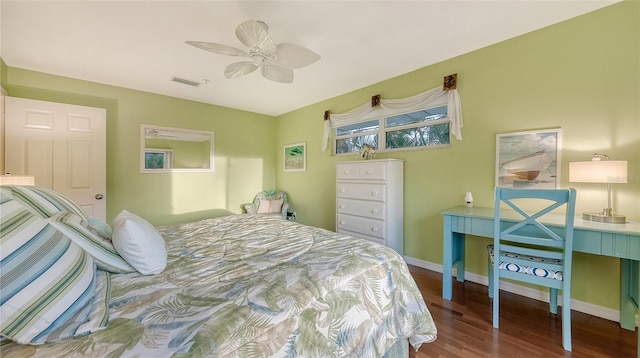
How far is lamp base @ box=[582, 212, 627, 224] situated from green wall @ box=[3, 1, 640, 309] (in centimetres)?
20

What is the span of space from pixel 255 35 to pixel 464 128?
2322 mm

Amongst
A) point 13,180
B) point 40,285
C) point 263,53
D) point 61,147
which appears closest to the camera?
point 40,285

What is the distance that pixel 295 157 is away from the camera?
4.68m

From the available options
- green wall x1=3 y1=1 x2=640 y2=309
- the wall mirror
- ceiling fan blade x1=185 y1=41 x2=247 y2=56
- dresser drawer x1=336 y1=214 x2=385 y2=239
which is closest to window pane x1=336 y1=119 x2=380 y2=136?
green wall x1=3 y1=1 x2=640 y2=309

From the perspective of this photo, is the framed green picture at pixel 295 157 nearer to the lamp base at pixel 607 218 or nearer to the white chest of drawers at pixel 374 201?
the white chest of drawers at pixel 374 201

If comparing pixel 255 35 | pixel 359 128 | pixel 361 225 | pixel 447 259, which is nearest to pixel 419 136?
pixel 359 128

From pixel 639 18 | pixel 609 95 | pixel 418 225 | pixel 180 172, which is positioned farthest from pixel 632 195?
pixel 180 172

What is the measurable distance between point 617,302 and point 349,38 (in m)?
3.16

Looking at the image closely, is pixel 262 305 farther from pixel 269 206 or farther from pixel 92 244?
pixel 269 206

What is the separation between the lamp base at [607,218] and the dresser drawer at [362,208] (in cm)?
169

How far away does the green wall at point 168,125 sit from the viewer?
121 inches

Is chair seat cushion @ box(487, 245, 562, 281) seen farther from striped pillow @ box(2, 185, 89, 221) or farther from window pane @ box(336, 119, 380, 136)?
striped pillow @ box(2, 185, 89, 221)

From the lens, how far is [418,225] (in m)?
2.96

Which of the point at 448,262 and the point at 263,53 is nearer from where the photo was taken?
the point at 263,53
